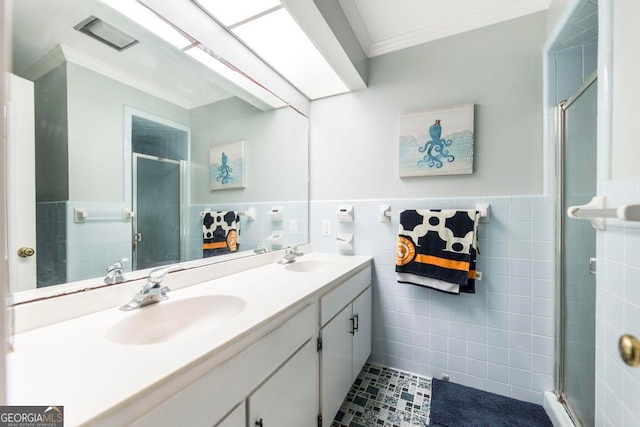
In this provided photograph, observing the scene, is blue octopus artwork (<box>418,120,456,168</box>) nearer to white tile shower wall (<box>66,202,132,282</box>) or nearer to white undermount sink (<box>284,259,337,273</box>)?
white undermount sink (<box>284,259,337,273</box>)

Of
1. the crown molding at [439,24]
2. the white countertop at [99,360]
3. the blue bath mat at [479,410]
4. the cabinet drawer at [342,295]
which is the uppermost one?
the crown molding at [439,24]

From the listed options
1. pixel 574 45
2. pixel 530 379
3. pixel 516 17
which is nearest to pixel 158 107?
pixel 516 17

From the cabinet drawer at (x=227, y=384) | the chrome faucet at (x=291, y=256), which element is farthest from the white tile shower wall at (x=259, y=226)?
the cabinet drawer at (x=227, y=384)

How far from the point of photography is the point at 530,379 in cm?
142

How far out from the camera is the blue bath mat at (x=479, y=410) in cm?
129

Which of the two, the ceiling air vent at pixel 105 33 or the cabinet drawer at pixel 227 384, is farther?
the ceiling air vent at pixel 105 33

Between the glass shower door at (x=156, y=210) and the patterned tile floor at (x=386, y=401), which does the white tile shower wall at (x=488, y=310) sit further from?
the glass shower door at (x=156, y=210)

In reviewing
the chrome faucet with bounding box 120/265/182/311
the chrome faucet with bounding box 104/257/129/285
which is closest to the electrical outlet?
the chrome faucet with bounding box 120/265/182/311

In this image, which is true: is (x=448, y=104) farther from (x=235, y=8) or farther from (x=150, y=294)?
(x=150, y=294)

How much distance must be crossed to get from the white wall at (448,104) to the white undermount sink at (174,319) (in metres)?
1.18

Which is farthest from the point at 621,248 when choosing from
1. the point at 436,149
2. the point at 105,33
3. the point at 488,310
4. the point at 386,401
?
the point at 105,33

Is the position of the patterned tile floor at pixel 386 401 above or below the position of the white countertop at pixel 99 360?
below

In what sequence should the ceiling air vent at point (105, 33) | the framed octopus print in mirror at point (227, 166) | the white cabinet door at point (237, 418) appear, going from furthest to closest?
the framed octopus print in mirror at point (227, 166) < the ceiling air vent at point (105, 33) < the white cabinet door at point (237, 418)

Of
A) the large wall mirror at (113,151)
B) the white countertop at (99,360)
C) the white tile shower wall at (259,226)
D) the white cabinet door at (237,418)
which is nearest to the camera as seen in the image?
the white countertop at (99,360)
